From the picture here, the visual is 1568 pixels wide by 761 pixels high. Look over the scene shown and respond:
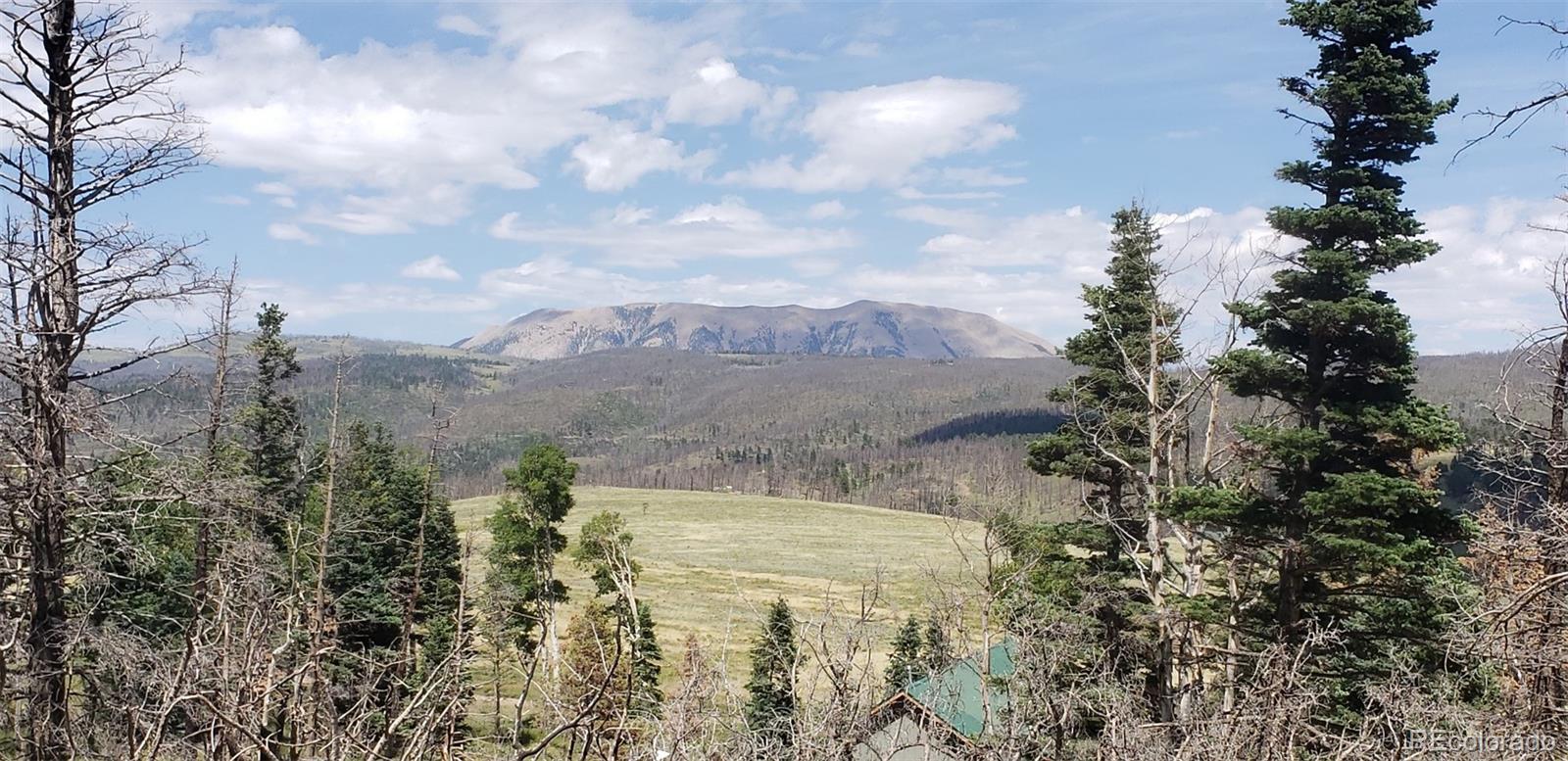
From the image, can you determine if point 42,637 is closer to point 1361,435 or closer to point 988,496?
point 988,496

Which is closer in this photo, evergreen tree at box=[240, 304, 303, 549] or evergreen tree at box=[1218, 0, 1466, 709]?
evergreen tree at box=[1218, 0, 1466, 709]

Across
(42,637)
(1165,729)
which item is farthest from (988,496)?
(42,637)

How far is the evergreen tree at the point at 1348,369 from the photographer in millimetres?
12992

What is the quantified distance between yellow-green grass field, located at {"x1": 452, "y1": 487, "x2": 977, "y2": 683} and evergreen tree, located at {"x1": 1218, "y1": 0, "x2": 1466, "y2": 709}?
18960 millimetres

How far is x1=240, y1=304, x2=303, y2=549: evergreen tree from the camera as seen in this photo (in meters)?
24.3

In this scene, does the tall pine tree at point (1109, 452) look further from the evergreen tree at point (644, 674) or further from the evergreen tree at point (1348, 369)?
the evergreen tree at point (644, 674)

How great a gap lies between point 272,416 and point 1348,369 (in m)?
24.4

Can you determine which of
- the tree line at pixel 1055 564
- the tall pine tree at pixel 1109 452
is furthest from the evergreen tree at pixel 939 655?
the tall pine tree at pixel 1109 452

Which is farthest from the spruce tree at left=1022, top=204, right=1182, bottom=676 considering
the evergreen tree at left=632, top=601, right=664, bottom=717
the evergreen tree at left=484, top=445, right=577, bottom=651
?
the evergreen tree at left=484, top=445, right=577, bottom=651

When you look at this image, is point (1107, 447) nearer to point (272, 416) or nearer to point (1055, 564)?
point (1055, 564)

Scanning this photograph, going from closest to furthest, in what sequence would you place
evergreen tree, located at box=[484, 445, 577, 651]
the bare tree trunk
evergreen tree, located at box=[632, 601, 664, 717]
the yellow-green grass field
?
evergreen tree, located at box=[632, 601, 664, 717], the bare tree trunk, evergreen tree, located at box=[484, 445, 577, 651], the yellow-green grass field

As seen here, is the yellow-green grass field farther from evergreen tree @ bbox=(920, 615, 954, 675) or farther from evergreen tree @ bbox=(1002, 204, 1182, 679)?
evergreen tree @ bbox=(920, 615, 954, 675)

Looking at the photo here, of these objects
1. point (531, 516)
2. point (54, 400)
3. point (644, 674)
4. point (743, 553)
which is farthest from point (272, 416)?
point (743, 553)

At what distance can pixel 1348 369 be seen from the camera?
1381 centimetres
